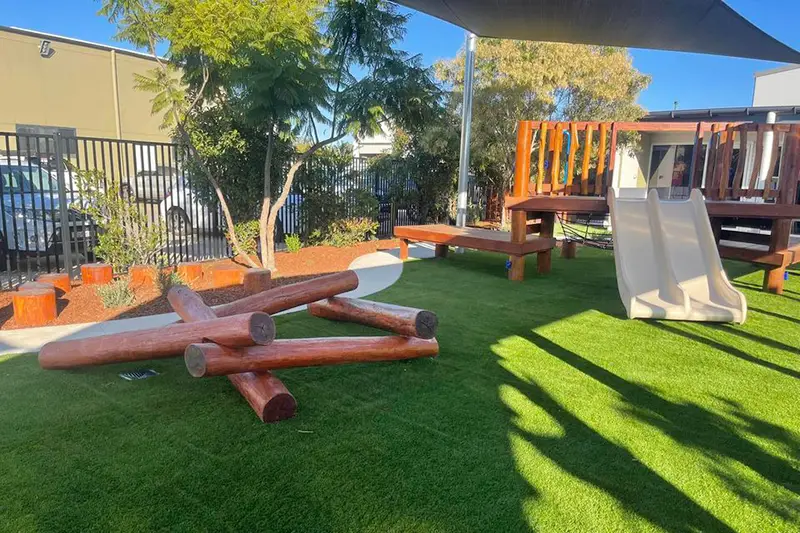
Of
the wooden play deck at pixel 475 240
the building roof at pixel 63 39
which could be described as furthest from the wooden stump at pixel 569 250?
the building roof at pixel 63 39

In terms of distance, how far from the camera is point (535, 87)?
14.2 meters

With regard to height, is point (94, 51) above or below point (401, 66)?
above

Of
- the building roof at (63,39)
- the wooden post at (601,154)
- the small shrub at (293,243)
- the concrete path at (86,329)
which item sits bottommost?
the concrete path at (86,329)

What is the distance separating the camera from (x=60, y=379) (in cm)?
384

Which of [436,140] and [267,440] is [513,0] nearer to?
[267,440]

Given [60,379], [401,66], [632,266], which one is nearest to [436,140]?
[401,66]

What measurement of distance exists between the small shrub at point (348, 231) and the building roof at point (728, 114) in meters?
12.4

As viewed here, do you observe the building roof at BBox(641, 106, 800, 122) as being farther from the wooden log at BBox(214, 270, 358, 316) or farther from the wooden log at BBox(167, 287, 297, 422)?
the wooden log at BBox(167, 287, 297, 422)

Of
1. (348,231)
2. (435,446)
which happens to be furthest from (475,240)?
(435,446)

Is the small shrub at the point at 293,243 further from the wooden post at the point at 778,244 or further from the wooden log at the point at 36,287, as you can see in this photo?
the wooden post at the point at 778,244

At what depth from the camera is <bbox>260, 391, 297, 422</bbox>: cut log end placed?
321 cm

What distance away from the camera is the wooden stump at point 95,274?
6.83 m

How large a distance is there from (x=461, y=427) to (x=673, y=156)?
2100 cm

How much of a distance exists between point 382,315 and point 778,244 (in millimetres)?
6383
